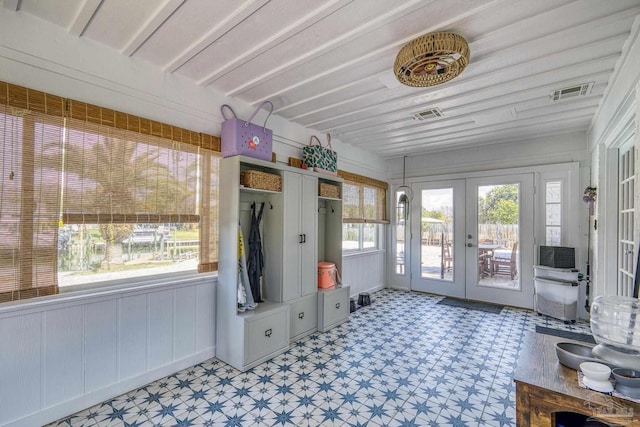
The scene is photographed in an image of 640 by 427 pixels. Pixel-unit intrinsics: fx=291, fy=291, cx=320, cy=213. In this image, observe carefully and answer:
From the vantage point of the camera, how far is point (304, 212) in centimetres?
337

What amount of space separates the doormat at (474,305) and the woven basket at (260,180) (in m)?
3.48

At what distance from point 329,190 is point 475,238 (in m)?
2.78

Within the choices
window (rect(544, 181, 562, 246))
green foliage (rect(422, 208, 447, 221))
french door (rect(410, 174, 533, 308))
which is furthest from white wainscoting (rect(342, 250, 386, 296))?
window (rect(544, 181, 562, 246))

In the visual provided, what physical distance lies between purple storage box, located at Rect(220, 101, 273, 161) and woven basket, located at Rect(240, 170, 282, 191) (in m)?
0.21

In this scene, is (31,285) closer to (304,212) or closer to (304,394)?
(304,394)

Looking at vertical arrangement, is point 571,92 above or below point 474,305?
above

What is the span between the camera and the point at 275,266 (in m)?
3.16

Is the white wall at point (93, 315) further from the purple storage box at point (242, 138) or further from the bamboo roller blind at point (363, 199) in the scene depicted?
the bamboo roller blind at point (363, 199)

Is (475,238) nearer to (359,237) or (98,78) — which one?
(359,237)

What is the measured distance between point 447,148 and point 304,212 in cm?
305

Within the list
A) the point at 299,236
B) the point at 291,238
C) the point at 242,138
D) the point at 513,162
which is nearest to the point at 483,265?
the point at 513,162

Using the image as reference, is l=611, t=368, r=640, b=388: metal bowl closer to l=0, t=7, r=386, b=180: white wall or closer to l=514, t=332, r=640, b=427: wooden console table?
l=514, t=332, r=640, b=427: wooden console table

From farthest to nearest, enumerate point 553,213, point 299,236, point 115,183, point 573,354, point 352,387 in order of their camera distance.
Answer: point 553,213 → point 299,236 → point 352,387 → point 115,183 → point 573,354

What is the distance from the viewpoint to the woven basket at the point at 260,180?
9.11 feet
